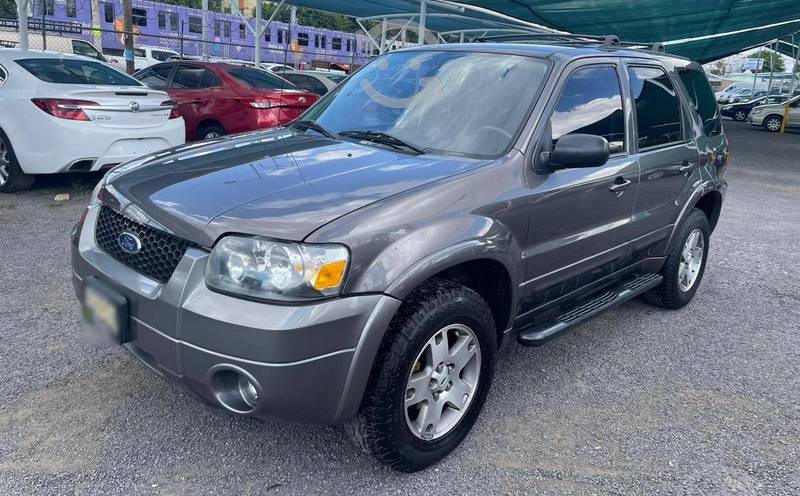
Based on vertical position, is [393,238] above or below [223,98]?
above

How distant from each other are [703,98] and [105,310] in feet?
14.2

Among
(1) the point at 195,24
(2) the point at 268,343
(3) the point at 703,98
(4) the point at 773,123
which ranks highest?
(1) the point at 195,24

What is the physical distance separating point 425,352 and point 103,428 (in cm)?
149

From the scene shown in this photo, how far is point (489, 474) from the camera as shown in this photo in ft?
8.95

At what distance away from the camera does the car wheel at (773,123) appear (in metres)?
25.7

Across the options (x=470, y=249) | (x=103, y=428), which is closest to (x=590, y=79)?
(x=470, y=249)

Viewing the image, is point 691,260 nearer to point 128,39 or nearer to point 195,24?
point 128,39

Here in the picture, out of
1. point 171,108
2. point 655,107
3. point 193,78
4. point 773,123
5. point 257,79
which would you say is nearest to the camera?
point 655,107

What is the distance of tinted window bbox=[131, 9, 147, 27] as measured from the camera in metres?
31.0

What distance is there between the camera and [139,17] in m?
31.3

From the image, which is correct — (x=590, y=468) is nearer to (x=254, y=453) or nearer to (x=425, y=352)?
(x=425, y=352)

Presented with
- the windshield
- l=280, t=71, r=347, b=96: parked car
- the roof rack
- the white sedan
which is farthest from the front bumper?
l=280, t=71, r=347, b=96: parked car

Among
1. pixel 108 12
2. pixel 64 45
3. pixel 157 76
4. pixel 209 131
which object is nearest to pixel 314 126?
pixel 209 131

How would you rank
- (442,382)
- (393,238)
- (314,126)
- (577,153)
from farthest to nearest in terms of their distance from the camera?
(314,126)
(577,153)
(442,382)
(393,238)
